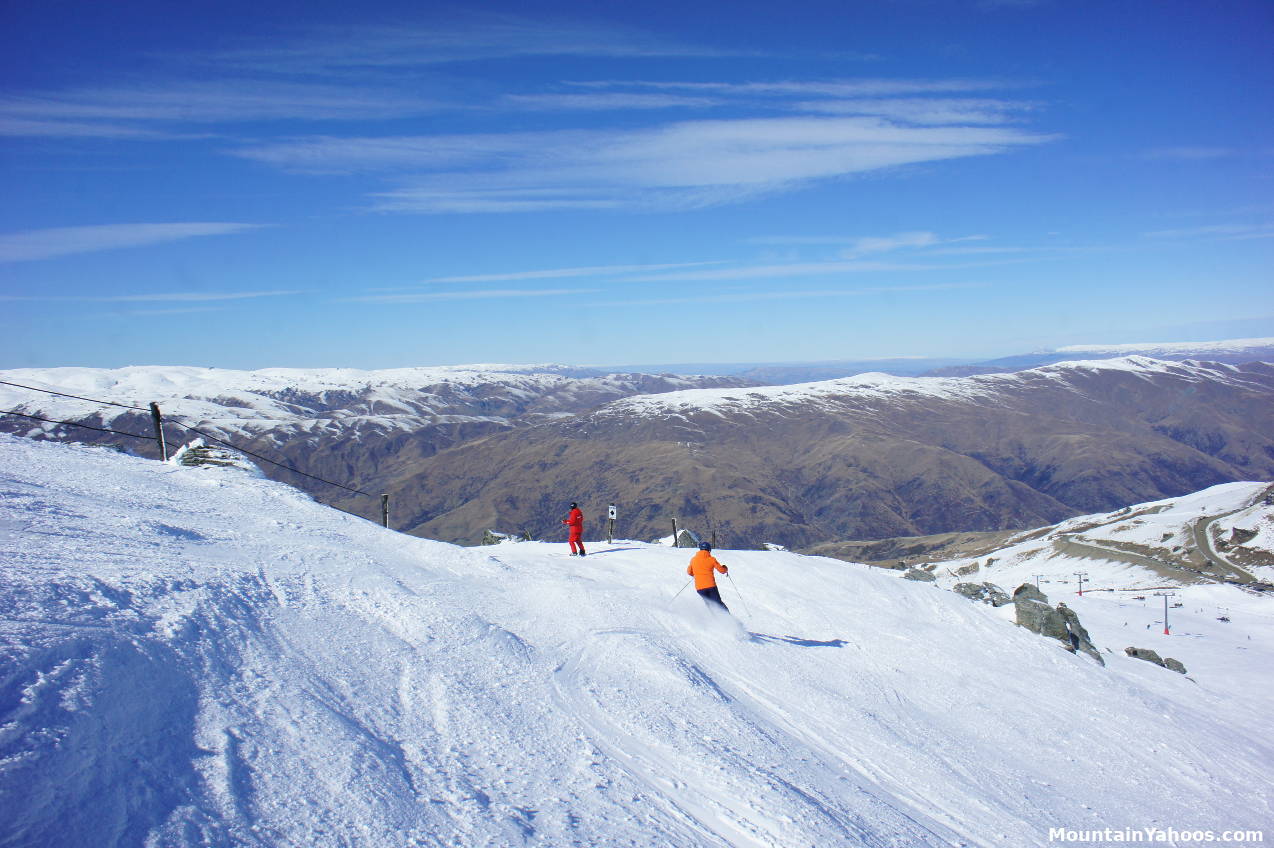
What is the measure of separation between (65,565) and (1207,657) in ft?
131

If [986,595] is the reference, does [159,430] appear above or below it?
above

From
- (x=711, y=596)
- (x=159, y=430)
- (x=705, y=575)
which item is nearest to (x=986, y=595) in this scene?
(x=711, y=596)

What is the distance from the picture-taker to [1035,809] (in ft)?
28.3

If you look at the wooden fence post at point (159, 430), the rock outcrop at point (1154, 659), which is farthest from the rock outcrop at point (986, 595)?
the wooden fence post at point (159, 430)

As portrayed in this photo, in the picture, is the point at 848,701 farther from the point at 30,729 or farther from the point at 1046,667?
the point at 30,729

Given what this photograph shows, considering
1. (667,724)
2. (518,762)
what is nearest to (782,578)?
(667,724)

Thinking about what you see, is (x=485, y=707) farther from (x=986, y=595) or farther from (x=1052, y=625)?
(x=986, y=595)

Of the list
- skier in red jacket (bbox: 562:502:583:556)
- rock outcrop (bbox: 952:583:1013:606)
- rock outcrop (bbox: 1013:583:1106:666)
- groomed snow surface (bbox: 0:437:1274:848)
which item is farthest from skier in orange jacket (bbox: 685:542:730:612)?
rock outcrop (bbox: 952:583:1013:606)

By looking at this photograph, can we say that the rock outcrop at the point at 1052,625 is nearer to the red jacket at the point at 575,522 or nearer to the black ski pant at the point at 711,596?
the black ski pant at the point at 711,596

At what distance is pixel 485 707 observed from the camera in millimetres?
7562

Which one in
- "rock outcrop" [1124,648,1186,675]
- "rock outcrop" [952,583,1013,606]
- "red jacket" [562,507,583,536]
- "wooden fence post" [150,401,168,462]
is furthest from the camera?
"rock outcrop" [952,583,1013,606]

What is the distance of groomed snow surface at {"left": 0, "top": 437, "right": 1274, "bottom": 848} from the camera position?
16.9 feet

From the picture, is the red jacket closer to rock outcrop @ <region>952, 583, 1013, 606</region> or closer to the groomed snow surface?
the groomed snow surface

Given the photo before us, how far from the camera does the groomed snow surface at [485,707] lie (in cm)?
514
